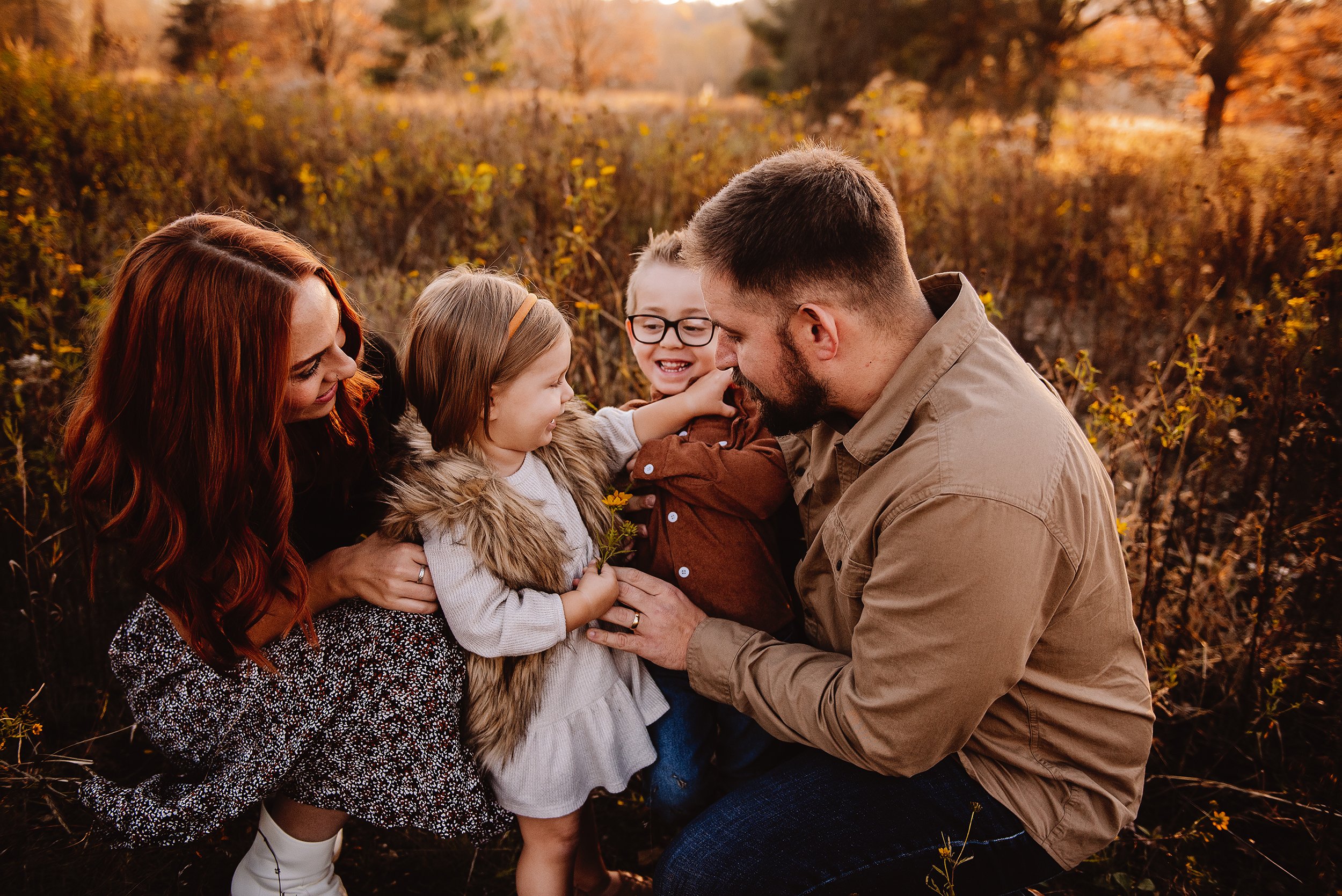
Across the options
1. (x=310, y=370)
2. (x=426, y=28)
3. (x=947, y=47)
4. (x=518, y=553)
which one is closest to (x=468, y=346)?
(x=310, y=370)

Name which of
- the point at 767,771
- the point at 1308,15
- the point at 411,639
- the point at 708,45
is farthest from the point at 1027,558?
the point at 708,45

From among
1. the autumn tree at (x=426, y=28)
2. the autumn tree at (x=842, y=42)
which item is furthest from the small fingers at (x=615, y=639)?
the autumn tree at (x=426, y=28)

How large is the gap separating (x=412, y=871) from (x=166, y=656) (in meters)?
1.02

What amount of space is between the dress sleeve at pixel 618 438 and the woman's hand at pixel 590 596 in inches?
14.4

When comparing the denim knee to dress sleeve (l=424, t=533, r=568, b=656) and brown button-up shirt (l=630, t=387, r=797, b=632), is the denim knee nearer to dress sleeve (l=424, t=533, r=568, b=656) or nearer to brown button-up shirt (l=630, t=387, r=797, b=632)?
brown button-up shirt (l=630, t=387, r=797, b=632)

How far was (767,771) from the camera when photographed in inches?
77.1

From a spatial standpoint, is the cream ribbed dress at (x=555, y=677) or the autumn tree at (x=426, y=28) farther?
the autumn tree at (x=426, y=28)

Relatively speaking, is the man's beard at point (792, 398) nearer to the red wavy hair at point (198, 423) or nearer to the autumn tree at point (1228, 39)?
the red wavy hair at point (198, 423)

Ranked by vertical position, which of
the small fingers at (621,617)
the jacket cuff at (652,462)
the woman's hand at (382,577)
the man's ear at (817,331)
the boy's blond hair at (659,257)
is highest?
the boy's blond hair at (659,257)

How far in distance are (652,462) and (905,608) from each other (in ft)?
2.65

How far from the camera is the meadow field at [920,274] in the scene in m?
2.30

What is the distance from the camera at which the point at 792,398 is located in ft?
6.05

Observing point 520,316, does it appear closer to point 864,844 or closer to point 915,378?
point 915,378

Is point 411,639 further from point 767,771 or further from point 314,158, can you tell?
point 314,158
